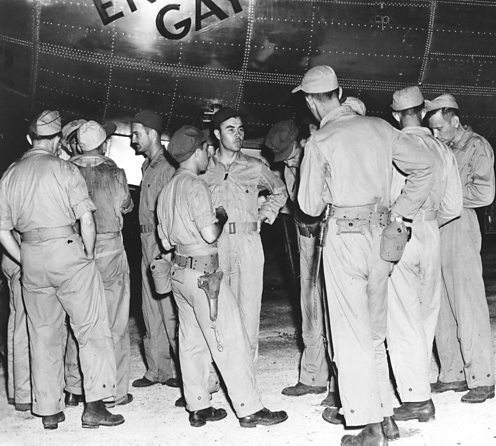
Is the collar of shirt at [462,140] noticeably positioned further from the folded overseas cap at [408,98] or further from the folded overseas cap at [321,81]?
the folded overseas cap at [321,81]

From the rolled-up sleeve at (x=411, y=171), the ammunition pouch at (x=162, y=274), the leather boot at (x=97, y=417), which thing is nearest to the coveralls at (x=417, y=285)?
the rolled-up sleeve at (x=411, y=171)

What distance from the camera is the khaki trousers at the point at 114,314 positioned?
549 cm

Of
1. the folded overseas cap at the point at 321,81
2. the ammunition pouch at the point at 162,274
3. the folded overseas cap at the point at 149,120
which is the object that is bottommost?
the ammunition pouch at the point at 162,274

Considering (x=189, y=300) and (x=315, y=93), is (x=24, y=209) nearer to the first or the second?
(x=189, y=300)

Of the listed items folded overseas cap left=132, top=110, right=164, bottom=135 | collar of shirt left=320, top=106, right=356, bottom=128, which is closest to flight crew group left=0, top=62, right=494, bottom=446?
collar of shirt left=320, top=106, right=356, bottom=128

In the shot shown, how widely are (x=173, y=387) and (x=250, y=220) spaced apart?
1.28 metres

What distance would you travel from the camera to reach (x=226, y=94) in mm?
6738

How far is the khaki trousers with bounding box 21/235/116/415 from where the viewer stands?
489 centimetres

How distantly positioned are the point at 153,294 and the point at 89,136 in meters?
1.24

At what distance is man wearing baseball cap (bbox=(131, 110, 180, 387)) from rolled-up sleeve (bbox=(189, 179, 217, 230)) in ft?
3.68

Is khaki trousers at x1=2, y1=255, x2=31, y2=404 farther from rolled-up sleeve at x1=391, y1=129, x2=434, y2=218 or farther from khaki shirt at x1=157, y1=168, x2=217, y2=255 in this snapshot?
rolled-up sleeve at x1=391, y1=129, x2=434, y2=218

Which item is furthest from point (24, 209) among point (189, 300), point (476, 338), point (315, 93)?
point (476, 338)

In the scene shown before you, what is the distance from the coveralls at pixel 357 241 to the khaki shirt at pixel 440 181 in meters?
0.30

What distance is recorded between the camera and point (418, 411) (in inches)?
188
